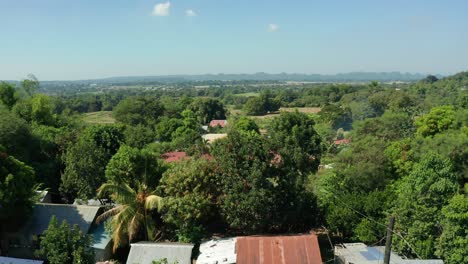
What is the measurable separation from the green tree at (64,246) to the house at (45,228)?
161 centimetres

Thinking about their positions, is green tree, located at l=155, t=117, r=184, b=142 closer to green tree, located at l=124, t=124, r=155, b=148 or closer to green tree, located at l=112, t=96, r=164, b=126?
green tree, located at l=124, t=124, r=155, b=148

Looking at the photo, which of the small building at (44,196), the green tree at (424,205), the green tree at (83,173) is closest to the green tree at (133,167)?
the green tree at (83,173)

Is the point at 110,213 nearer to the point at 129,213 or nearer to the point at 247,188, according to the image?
the point at 129,213

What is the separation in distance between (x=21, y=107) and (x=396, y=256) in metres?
26.6

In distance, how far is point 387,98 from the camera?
181 ft

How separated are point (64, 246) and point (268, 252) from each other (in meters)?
6.26

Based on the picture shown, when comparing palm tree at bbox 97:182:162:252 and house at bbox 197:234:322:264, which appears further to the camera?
palm tree at bbox 97:182:162:252

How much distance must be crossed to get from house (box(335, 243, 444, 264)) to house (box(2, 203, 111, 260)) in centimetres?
841

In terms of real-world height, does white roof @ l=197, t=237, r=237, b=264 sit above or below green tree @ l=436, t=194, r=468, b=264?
below

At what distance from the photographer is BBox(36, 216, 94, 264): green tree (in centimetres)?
1171

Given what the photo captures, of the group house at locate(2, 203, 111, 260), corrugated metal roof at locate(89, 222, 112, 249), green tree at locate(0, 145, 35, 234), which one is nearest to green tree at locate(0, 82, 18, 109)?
green tree at locate(0, 145, 35, 234)

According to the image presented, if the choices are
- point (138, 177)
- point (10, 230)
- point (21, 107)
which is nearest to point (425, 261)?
point (138, 177)

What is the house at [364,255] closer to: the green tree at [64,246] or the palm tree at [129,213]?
the palm tree at [129,213]

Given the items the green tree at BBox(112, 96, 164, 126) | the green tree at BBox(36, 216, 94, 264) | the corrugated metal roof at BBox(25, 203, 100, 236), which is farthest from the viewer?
the green tree at BBox(112, 96, 164, 126)
